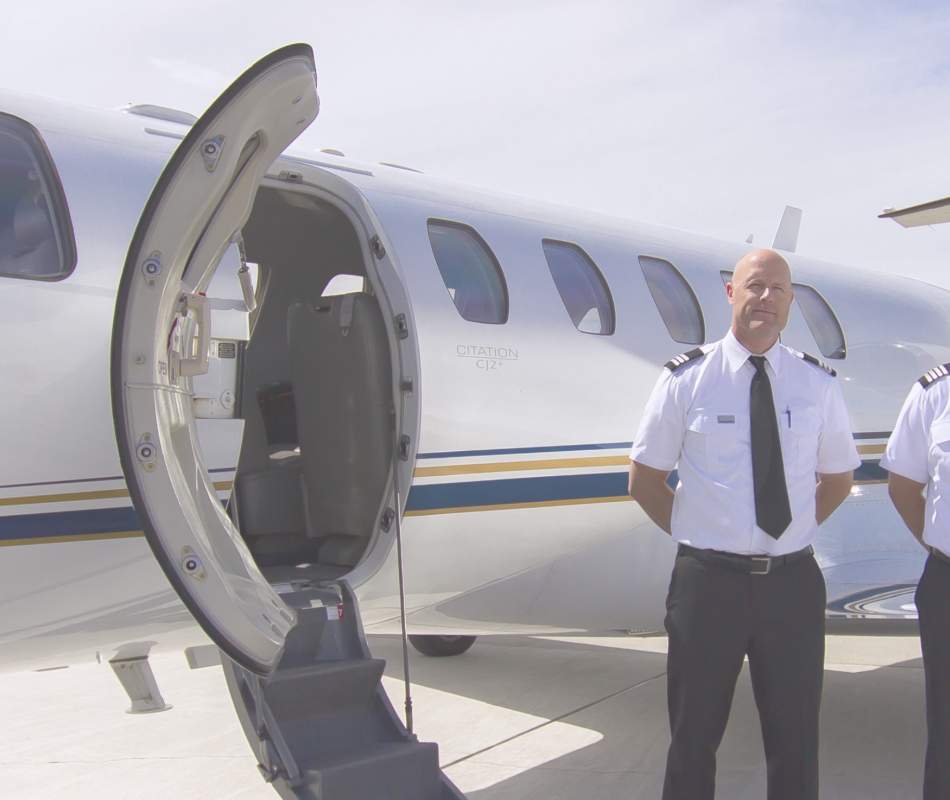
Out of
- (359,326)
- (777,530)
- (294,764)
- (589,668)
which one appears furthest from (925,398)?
(589,668)

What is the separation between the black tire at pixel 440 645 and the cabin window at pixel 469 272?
4.40m

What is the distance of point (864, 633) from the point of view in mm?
5543

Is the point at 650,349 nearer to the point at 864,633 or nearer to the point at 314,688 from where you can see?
the point at 864,633

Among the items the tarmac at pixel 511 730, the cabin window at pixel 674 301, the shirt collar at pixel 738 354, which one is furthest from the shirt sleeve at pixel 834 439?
the cabin window at pixel 674 301

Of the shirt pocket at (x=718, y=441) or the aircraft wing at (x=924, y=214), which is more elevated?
the aircraft wing at (x=924, y=214)

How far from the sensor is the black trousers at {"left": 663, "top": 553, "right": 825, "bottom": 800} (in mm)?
3658

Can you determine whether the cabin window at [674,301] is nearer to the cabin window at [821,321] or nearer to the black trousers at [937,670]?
the cabin window at [821,321]

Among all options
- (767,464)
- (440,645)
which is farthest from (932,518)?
(440,645)

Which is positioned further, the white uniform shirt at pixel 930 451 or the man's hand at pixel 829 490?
the man's hand at pixel 829 490

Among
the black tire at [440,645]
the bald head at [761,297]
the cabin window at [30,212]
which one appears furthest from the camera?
the black tire at [440,645]

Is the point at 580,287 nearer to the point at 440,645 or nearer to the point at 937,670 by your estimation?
the point at 937,670

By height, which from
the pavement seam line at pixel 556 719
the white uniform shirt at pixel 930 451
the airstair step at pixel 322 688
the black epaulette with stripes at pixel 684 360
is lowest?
the pavement seam line at pixel 556 719

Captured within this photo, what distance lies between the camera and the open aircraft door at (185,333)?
3.36m

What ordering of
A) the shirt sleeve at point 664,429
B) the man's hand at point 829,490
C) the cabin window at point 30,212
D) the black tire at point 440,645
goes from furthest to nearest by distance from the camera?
the black tire at point 440,645 < the man's hand at point 829,490 < the shirt sleeve at point 664,429 < the cabin window at point 30,212
